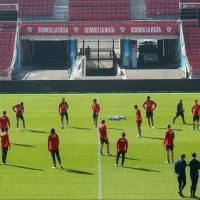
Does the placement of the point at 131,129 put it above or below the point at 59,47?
below

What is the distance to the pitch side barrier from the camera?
4791cm

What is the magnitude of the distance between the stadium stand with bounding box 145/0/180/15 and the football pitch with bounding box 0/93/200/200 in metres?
23.5

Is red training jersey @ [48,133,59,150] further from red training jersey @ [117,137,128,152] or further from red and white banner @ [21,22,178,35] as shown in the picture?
red and white banner @ [21,22,178,35]

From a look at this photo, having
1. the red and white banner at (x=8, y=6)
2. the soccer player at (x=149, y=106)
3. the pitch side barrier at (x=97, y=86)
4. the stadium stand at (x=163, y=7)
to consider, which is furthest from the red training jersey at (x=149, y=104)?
the red and white banner at (x=8, y=6)

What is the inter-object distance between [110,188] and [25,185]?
285 centimetres

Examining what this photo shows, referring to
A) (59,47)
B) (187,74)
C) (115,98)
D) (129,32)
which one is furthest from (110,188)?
(59,47)

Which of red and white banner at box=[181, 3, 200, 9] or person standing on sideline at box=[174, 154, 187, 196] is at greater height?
red and white banner at box=[181, 3, 200, 9]

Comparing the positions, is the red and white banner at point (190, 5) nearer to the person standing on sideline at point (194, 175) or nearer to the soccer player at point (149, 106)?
the soccer player at point (149, 106)

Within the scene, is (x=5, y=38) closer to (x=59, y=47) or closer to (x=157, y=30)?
(x=59, y=47)

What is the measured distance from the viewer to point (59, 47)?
62.8 m

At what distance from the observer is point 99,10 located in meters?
62.6

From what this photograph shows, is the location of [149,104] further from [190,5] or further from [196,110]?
[190,5]

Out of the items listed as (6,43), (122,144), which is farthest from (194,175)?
(6,43)

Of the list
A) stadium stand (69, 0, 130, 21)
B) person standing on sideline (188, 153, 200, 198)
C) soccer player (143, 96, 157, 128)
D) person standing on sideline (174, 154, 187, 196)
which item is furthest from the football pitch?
stadium stand (69, 0, 130, 21)
